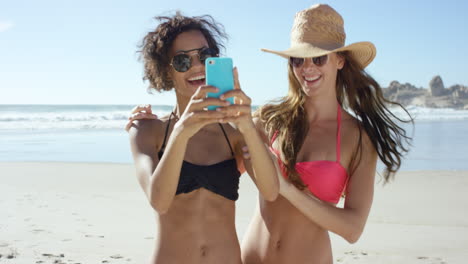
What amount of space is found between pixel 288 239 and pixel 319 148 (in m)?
0.63

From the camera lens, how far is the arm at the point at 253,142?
229 cm

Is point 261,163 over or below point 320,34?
below

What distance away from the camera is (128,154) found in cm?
1539

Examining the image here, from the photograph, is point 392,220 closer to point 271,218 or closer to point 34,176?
point 271,218

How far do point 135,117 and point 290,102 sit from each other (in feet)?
3.71

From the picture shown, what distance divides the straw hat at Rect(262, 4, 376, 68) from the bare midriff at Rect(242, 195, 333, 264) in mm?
1013

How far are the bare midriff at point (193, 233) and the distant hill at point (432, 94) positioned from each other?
5501cm

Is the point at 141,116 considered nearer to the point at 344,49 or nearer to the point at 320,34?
the point at 320,34

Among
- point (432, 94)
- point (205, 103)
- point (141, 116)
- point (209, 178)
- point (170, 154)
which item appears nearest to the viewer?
point (205, 103)

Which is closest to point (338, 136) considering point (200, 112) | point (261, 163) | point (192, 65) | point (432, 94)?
point (261, 163)

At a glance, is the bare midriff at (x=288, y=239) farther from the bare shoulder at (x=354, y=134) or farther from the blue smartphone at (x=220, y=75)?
the blue smartphone at (x=220, y=75)

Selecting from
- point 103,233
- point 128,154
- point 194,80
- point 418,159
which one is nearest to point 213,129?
point 194,80

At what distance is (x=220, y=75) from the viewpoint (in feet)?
7.55

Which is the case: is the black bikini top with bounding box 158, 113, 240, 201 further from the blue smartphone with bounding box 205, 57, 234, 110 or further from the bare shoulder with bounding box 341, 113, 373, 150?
the bare shoulder with bounding box 341, 113, 373, 150
